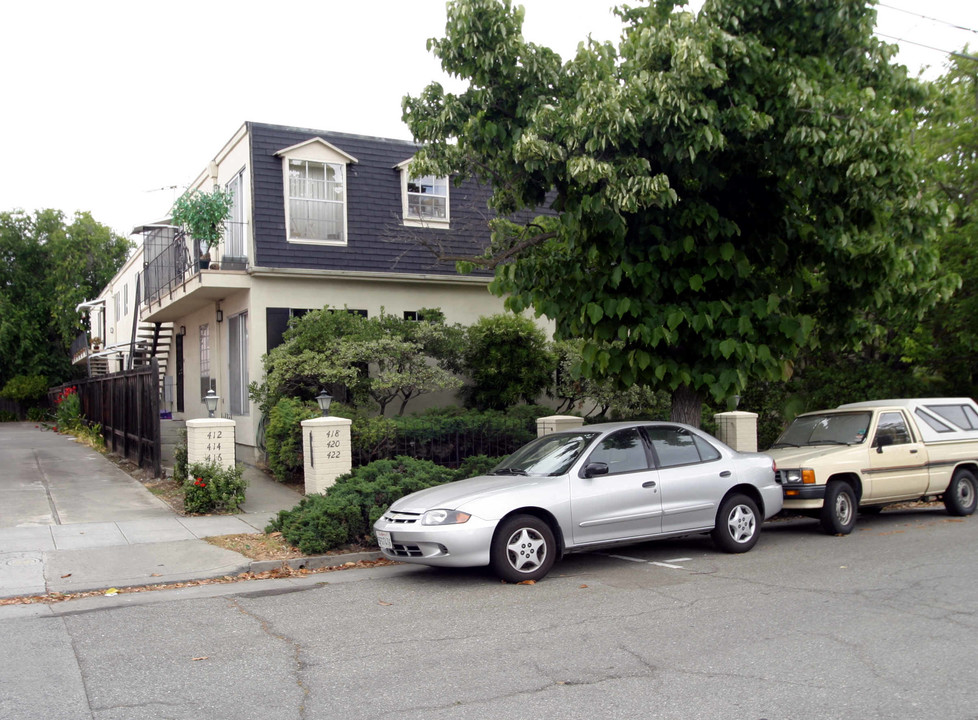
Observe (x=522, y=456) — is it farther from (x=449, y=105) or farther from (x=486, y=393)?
(x=486, y=393)

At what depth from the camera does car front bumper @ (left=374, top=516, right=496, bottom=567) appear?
7.90 m

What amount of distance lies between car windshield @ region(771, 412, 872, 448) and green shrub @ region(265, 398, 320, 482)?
24.6 ft

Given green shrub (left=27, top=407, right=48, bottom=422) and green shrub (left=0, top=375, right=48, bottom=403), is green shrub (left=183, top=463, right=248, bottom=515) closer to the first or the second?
green shrub (left=27, top=407, right=48, bottom=422)

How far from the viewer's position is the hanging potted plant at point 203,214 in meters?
16.7

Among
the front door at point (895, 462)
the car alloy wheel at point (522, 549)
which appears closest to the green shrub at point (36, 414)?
the car alloy wheel at point (522, 549)

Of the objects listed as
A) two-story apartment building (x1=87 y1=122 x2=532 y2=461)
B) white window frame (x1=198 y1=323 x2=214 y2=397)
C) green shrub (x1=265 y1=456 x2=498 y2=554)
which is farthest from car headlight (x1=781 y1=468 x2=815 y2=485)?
white window frame (x1=198 y1=323 x2=214 y2=397)

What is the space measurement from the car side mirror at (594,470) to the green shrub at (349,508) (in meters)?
2.61

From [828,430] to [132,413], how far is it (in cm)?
1269

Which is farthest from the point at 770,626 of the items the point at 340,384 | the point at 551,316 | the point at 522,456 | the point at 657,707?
the point at 340,384

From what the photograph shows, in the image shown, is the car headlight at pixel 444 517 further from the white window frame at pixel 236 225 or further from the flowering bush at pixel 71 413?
the flowering bush at pixel 71 413

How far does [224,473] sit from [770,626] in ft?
26.7

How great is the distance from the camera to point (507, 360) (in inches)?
666

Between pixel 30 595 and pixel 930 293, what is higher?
pixel 930 293

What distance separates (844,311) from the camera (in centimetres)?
1158
